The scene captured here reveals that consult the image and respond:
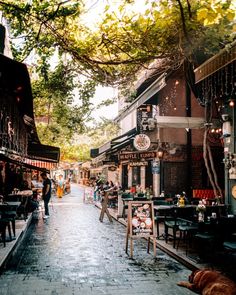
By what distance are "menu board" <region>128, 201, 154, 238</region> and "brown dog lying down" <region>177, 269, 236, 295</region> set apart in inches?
92.1

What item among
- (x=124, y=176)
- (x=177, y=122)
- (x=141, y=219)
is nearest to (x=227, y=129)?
(x=177, y=122)

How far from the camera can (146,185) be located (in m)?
20.5

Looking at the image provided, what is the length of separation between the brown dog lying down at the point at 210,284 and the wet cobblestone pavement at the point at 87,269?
0.21m

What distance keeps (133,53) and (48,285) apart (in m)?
6.33

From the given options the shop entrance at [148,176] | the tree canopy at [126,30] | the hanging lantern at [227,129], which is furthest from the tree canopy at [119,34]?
the shop entrance at [148,176]

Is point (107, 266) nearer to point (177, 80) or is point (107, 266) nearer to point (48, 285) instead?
point (48, 285)

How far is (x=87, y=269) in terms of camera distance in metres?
7.04

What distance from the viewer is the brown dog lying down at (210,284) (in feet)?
16.4

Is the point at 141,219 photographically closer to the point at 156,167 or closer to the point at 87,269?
the point at 87,269

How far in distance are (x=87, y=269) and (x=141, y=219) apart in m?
1.99

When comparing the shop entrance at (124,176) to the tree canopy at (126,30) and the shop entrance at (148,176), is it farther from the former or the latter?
the tree canopy at (126,30)

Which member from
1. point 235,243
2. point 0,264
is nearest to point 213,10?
point 235,243

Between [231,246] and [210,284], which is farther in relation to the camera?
[231,246]

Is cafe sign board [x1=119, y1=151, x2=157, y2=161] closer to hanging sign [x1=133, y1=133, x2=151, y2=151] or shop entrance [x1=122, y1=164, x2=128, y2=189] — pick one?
hanging sign [x1=133, y1=133, x2=151, y2=151]
